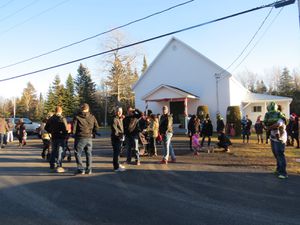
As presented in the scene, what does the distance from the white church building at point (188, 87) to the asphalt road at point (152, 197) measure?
62.2 feet

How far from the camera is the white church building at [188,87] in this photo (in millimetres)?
28812

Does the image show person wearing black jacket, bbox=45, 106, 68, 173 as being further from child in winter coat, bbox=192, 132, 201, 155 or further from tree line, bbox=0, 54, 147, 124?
tree line, bbox=0, 54, 147, 124

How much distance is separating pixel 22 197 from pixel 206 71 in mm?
24420

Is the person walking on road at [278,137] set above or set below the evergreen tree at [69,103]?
below

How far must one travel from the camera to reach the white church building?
28.8 metres

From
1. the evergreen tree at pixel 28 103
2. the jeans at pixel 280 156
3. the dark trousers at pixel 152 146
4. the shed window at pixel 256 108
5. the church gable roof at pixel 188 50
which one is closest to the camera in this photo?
the jeans at pixel 280 156

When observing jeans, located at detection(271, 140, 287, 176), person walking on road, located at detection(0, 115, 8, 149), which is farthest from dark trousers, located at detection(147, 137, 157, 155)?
person walking on road, located at detection(0, 115, 8, 149)

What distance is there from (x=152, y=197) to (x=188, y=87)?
24.3 m

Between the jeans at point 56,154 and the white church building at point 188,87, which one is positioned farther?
the white church building at point 188,87

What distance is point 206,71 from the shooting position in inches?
1164

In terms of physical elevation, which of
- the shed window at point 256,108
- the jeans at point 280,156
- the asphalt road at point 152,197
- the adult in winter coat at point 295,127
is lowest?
the asphalt road at point 152,197

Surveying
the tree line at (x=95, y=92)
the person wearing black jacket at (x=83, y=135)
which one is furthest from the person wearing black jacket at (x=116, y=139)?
the tree line at (x=95, y=92)

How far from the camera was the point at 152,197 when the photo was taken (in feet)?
22.7

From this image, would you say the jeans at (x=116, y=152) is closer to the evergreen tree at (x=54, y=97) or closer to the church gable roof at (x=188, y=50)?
the church gable roof at (x=188, y=50)
